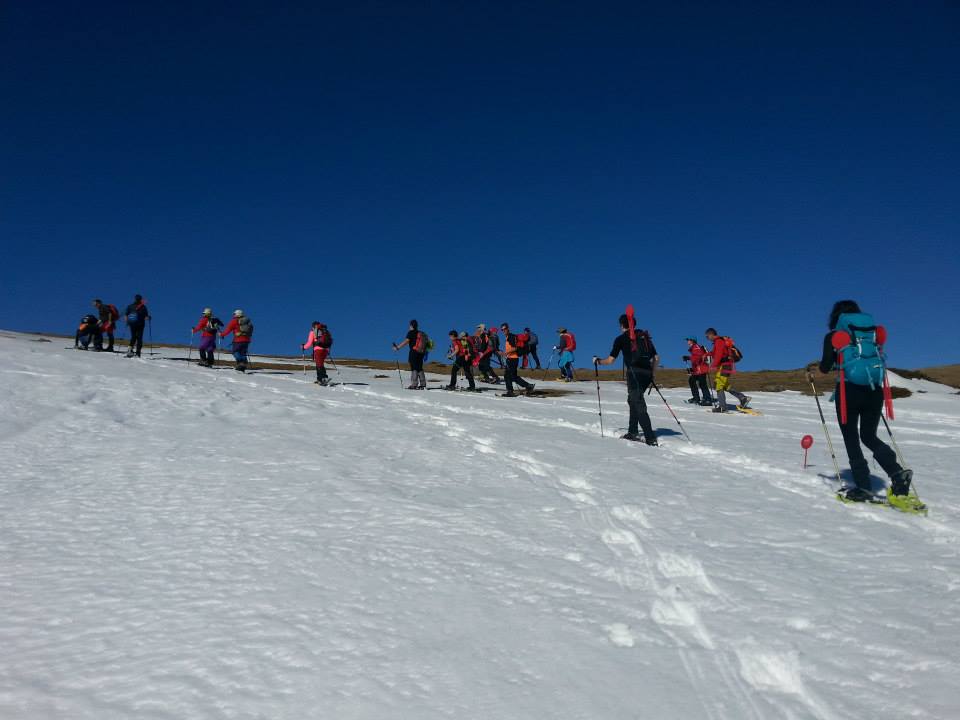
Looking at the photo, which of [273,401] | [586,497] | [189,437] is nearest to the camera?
[586,497]

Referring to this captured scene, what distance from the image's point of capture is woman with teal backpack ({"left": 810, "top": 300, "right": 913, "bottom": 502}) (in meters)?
6.07

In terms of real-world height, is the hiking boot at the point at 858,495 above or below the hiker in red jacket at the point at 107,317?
below

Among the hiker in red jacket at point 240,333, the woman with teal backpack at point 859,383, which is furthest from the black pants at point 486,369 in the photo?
the woman with teal backpack at point 859,383

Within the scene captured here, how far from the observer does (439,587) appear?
10.6ft

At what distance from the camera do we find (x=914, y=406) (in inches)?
716

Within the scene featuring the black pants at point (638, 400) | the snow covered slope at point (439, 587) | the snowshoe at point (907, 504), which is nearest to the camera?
the snow covered slope at point (439, 587)

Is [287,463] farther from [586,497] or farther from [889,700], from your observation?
[889,700]

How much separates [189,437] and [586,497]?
4.42m

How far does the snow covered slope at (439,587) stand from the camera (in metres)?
2.35

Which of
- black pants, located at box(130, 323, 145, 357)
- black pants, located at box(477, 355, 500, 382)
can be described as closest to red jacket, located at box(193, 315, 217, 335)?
black pants, located at box(130, 323, 145, 357)

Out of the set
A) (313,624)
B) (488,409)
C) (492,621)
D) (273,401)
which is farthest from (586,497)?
(488,409)

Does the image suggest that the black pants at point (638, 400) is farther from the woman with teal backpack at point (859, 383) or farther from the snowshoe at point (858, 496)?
the snowshoe at point (858, 496)

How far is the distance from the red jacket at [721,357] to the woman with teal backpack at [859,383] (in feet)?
28.9

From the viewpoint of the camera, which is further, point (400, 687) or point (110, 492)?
point (110, 492)
